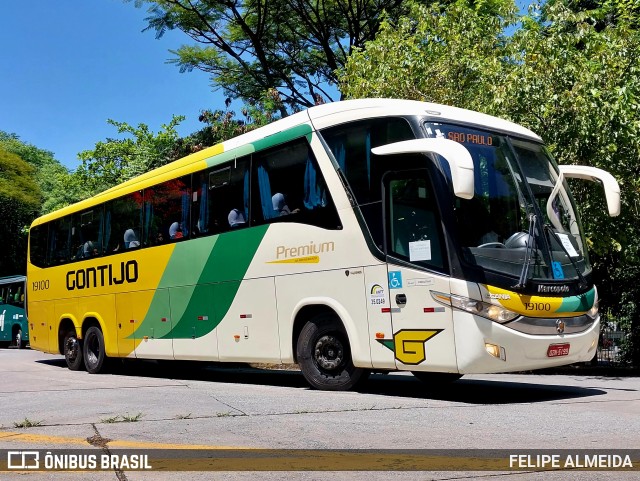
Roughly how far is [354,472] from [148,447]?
1.82 m

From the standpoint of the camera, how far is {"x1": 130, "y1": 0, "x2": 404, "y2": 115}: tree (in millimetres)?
27094

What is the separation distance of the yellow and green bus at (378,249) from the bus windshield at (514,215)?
0.02 metres

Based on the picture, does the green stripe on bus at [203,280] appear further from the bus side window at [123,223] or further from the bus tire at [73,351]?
the bus tire at [73,351]

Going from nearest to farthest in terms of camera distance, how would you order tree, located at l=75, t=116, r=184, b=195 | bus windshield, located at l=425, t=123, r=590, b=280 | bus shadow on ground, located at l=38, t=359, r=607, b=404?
1. bus windshield, located at l=425, t=123, r=590, b=280
2. bus shadow on ground, located at l=38, t=359, r=607, b=404
3. tree, located at l=75, t=116, r=184, b=195

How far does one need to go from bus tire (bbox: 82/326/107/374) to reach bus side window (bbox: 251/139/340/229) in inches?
239

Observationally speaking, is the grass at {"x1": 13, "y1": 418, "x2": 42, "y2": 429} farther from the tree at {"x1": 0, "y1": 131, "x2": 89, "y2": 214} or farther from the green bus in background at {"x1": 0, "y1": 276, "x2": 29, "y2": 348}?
the tree at {"x1": 0, "y1": 131, "x2": 89, "y2": 214}

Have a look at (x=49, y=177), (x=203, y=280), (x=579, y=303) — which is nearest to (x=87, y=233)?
(x=203, y=280)

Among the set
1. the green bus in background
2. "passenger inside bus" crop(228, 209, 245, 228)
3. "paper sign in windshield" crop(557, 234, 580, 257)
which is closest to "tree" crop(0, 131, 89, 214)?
the green bus in background

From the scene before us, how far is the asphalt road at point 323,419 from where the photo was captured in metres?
6.01

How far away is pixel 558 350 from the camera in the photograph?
8.91 metres

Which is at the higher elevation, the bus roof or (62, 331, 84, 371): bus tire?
the bus roof

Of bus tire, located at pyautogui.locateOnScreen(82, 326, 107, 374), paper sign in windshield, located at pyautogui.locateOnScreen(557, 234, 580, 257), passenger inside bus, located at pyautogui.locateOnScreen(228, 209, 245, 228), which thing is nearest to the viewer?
paper sign in windshield, located at pyautogui.locateOnScreen(557, 234, 580, 257)

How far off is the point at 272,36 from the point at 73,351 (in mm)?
15639

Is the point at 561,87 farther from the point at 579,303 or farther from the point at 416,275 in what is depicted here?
the point at 416,275
